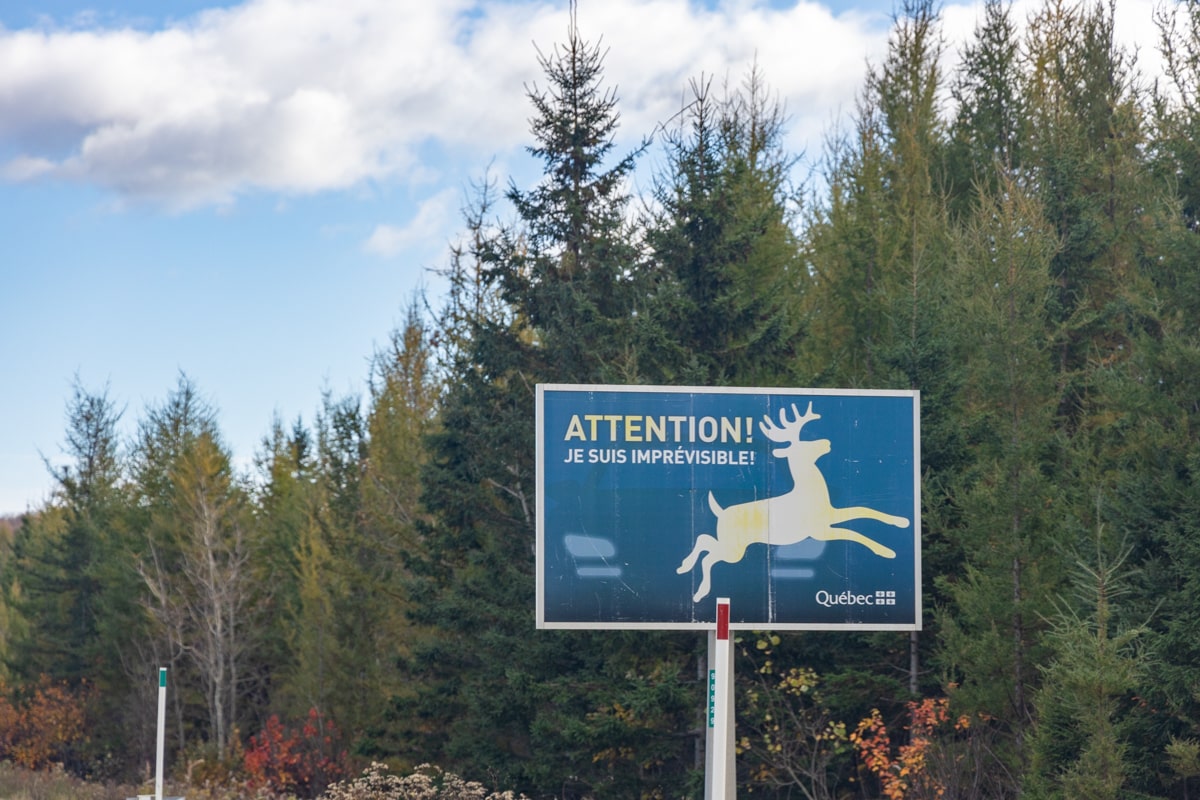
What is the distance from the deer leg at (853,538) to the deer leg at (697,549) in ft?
3.88

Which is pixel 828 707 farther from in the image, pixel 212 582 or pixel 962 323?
pixel 212 582

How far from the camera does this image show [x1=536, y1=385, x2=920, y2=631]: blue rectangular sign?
1488cm

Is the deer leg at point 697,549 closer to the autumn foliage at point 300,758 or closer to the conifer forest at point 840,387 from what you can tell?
the conifer forest at point 840,387

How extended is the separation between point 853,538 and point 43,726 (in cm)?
4422

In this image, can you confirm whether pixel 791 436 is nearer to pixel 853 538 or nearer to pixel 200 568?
pixel 853 538

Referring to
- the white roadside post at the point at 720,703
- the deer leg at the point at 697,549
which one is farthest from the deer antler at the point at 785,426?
the white roadside post at the point at 720,703

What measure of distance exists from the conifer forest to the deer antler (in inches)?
135

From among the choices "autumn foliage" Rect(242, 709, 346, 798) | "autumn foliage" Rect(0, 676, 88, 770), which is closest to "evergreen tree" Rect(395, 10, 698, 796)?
"autumn foliage" Rect(242, 709, 346, 798)

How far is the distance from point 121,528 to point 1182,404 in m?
43.4

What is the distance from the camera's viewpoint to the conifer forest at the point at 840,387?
54.4ft

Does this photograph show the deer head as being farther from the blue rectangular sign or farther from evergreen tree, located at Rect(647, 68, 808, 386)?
evergreen tree, located at Rect(647, 68, 808, 386)

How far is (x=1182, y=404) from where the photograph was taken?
54.5ft

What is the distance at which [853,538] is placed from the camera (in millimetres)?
15055

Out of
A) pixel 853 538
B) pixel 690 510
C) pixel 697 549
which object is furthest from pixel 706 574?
pixel 853 538
